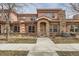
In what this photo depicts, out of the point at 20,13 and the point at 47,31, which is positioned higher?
the point at 20,13

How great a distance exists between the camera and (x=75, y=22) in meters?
8.13

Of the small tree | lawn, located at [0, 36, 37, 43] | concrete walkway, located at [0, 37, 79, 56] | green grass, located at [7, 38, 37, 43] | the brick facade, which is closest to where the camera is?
concrete walkway, located at [0, 37, 79, 56]

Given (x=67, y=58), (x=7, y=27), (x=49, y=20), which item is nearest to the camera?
(x=67, y=58)

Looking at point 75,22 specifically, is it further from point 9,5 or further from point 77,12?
point 9,5

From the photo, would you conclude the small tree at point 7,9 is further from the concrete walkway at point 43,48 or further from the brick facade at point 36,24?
the concrete walkway at point 43,48

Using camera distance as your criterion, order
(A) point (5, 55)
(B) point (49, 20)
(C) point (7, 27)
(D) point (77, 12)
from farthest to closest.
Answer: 1. (B) point (49, 20)
2. (C) point (7, 27)
3. (D) point (77, 12)
4. (A) point (5, 55)

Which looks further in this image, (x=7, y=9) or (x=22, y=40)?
(x=22, y=40)

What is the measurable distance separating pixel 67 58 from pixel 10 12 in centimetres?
395

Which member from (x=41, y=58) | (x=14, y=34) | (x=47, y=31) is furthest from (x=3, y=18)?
(x=41, y=58)

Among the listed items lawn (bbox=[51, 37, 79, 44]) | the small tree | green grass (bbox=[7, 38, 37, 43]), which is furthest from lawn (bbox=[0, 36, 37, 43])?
lawn (bbox=[51, 37, 79, 44])

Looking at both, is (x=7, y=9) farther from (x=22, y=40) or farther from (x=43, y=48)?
(x=43, y=48)

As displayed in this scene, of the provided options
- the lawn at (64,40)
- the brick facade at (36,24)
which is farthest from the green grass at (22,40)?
the lawn at (64,40)

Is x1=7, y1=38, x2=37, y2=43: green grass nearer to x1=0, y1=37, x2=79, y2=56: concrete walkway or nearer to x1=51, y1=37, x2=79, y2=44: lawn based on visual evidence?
x1=0, y1=37, x2=79, y2=56: concrete walkway

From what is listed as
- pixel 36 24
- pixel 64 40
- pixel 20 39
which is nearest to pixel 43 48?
pixel 64 40
